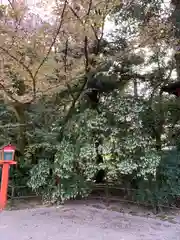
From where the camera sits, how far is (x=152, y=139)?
16.1 feet

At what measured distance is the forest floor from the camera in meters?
3.50

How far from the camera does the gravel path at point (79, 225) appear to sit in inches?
136

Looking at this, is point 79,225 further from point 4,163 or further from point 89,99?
point 89,99

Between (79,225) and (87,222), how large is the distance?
0.18 metres

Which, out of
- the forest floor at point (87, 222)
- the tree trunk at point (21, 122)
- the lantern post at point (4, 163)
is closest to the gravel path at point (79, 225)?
the forest floor at point (87, 222)

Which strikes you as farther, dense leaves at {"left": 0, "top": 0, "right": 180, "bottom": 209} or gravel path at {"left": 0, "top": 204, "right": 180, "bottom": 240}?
dense leaves at {"left": 0, "top": 0, "right": 180, "bottom": 209}

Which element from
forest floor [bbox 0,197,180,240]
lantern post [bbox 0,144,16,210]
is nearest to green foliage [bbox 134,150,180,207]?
forest floor [bbox 0,197,180,240]

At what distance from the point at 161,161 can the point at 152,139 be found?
0.44 metres

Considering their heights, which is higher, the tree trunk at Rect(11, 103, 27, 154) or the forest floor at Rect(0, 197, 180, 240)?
the tree trunk at Rect(11, 103, 27, 154)

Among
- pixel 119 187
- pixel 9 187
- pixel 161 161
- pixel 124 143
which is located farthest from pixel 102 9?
pixel 9 187

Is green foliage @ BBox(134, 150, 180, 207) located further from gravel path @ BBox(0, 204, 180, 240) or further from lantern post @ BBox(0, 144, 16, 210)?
lantern post @ BBox(0, 144, 16, 210)

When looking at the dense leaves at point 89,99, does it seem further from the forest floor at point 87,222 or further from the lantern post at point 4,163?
the lantern post at point 4,163

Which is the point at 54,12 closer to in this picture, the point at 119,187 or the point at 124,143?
the point at 124,143

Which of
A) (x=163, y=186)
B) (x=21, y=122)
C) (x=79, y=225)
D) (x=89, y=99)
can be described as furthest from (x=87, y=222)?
(x=89, y=99)
